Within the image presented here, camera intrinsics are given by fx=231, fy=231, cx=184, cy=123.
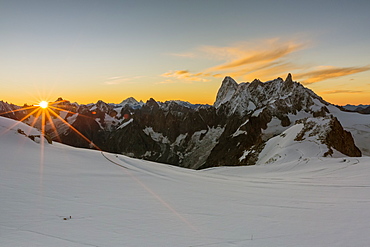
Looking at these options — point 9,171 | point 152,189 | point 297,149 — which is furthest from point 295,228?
point 297,149

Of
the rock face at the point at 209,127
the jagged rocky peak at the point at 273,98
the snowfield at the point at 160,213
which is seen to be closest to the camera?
the snowfield at the point at 160,213

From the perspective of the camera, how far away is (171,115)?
18225 centimetres

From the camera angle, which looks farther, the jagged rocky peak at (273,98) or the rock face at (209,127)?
the jagged rocky peak at (273,98)

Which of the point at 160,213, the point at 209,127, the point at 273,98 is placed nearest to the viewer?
the point at 160,213

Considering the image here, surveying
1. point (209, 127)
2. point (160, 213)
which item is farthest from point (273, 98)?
point (160, 213)

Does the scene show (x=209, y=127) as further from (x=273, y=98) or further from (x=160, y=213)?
(x=160, y=213)

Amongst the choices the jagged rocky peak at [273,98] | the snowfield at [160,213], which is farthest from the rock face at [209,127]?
the snowfield at [160,213]

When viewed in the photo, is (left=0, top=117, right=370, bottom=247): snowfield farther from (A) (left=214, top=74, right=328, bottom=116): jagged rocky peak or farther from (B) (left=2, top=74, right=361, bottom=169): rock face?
(A) (left=214, top=74, right=328, bottom=116): jagged rocky peak

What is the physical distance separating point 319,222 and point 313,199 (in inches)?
93.7

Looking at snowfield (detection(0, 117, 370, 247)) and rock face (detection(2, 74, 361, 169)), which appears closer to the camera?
snowfield (detection(0, 117, 370, 247))

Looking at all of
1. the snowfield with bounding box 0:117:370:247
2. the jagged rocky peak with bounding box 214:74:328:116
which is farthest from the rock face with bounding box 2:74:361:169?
the snowfield with bounding box 0:117:370:247

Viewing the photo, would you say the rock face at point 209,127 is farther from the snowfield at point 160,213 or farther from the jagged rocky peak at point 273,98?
the snowfield at point 160,213

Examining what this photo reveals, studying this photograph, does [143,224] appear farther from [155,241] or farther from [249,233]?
[249,233]

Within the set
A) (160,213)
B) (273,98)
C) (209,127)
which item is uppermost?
(273,98)
